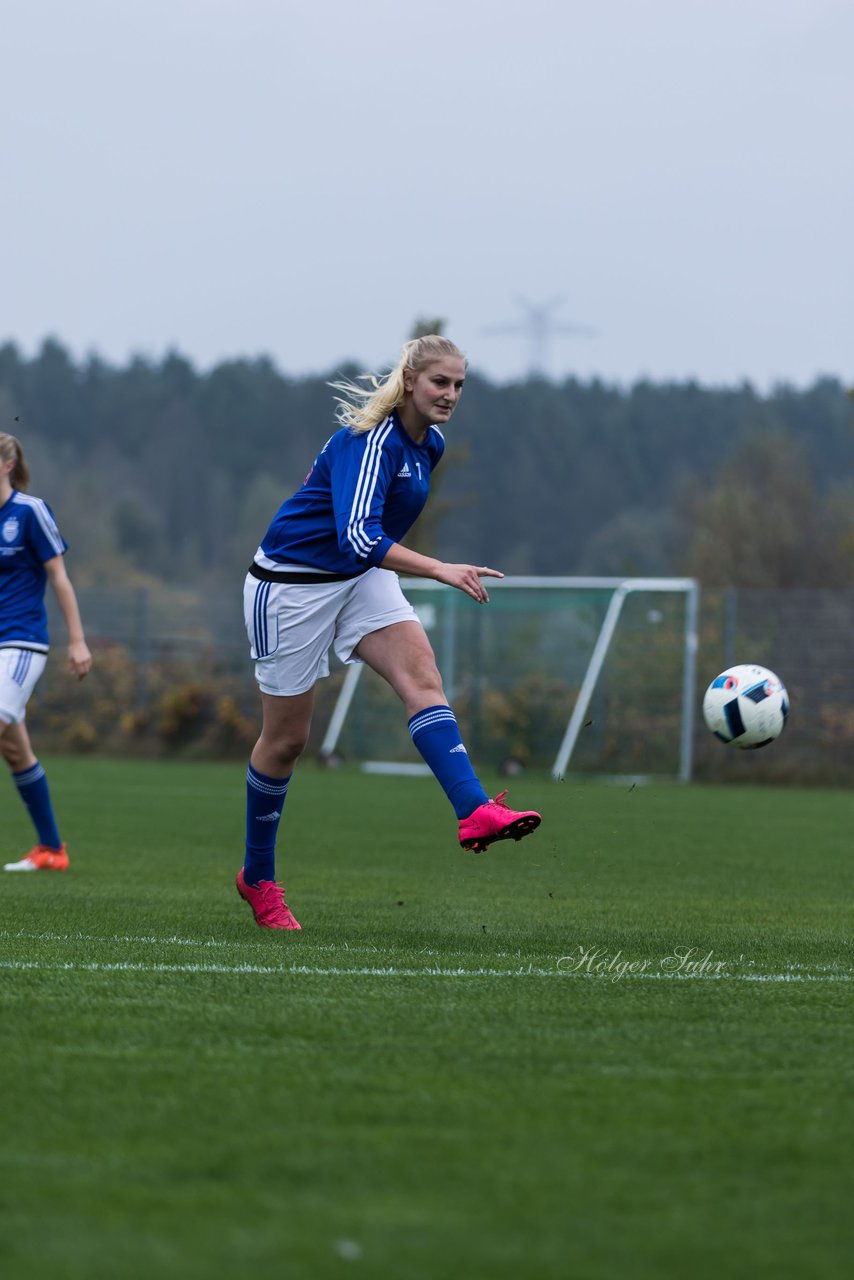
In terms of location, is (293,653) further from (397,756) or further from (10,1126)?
(397,756)

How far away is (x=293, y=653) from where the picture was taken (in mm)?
6383

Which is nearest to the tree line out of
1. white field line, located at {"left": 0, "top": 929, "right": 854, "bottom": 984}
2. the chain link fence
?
the chain link fence

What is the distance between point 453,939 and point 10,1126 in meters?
3.03

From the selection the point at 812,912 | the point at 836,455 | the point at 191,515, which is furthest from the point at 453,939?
the point at 191,515

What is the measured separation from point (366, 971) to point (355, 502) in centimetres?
164

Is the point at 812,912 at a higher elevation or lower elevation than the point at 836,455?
lower

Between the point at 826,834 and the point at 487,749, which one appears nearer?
the point at 826,834

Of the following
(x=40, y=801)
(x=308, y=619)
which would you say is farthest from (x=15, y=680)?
(x=308, y=619)

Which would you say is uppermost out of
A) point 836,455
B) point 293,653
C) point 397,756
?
point 836,455

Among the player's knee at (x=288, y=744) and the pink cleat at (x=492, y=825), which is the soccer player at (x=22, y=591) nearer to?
the player's knee at (x=288, y=744)

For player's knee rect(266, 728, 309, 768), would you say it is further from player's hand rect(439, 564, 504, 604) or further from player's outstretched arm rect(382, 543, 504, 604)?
player's hand rect(439, 564, 504, 604)

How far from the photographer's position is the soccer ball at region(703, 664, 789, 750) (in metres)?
6.88

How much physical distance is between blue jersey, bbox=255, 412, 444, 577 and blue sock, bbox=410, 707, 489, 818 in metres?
0.55

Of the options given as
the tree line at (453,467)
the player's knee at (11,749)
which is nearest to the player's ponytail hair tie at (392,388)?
the player's knee at (11,749)
